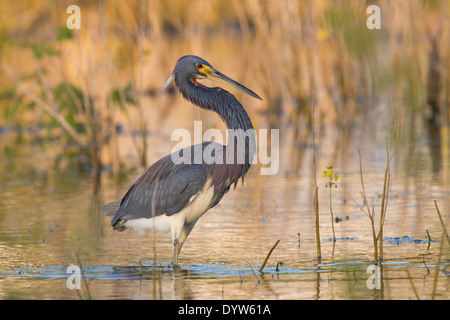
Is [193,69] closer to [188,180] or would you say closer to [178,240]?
[188,180]

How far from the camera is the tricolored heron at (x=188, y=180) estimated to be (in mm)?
7305

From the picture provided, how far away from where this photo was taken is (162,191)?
24.3 feet

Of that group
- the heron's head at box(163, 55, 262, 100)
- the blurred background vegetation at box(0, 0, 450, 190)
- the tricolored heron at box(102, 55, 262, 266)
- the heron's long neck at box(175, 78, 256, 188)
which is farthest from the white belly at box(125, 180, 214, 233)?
the blurred background vegetation at box(0, 0, 450, 190)

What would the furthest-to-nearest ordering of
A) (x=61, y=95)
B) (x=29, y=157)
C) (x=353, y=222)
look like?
(x=29, y=157) < (x=61, y=95) < (x=353, y=222)

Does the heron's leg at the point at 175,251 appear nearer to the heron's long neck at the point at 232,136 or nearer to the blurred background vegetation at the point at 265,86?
the heron's long neck at the point at 232,136

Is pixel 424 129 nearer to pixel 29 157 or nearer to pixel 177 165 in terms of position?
pixel 29 157

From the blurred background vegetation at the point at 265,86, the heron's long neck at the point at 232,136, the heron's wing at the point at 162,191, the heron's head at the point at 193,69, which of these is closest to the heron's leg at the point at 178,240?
the heron's wing at the point at 162,191

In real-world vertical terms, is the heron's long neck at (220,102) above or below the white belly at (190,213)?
above

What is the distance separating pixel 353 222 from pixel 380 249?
192cm

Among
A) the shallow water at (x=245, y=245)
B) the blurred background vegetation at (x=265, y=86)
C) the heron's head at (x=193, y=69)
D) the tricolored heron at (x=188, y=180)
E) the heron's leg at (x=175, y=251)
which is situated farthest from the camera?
the blurred background vegetation at (x=265, y=86)

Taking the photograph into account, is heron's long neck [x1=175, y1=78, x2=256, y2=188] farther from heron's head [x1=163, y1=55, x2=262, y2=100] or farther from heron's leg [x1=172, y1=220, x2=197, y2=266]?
heron's leg [x1=172, y1=220, x2=197, y2=266]

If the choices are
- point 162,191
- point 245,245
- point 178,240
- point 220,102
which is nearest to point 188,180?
point 162,191

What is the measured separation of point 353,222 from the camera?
8586 millimetres
